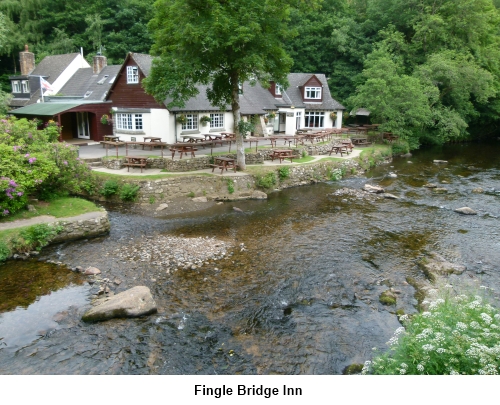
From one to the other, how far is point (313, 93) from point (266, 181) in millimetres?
22455

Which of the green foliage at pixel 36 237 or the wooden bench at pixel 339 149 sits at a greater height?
the wooden bench at pixel 339 149

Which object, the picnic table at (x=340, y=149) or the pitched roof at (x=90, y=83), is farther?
the pitched roof at (x=90, y=83)

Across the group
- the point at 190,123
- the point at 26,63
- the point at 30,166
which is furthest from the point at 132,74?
the point at 26,63

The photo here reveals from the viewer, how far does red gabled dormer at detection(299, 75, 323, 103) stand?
42.8m

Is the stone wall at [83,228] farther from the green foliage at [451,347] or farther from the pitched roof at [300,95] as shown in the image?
the pitched roof at [300,95]

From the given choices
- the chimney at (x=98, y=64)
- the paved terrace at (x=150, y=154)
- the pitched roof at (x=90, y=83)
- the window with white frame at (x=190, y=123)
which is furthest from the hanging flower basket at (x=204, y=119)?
the chimney at (x=98, y=64)

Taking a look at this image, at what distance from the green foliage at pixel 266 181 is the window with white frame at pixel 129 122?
39.7ft

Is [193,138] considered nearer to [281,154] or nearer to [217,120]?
[217,120]

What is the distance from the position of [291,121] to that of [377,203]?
2063 cm

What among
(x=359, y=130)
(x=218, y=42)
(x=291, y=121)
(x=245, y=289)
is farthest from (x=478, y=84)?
(x=245, y=289)

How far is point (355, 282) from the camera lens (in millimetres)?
13086

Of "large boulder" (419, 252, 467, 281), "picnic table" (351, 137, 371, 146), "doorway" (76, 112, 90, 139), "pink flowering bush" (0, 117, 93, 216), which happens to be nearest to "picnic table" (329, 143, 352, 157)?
"picnic table" (351, 137, 371, 146)

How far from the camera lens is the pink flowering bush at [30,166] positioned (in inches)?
619

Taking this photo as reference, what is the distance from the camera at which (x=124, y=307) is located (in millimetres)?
10875
